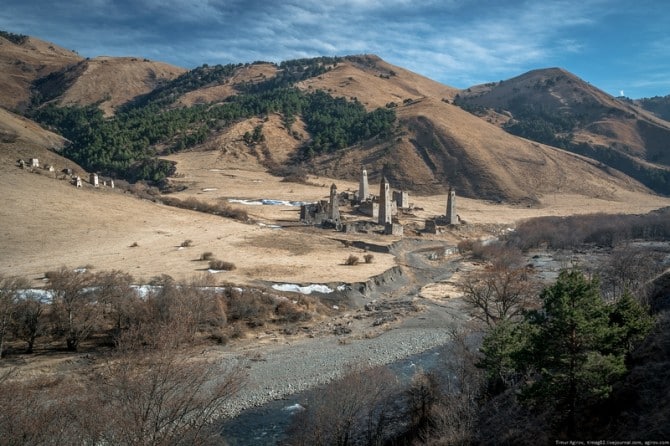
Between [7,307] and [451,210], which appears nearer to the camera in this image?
[7,307]

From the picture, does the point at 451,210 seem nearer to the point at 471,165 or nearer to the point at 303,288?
the point at 303,288

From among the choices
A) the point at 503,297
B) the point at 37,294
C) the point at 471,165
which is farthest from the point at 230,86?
the point at 503,297

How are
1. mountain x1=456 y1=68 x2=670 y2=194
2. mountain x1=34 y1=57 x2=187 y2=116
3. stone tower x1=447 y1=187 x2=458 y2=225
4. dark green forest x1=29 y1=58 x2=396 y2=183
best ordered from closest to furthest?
stone tower x1=447 y1=187 x2=458 y2=225 → dark green forest x1=29 y1=58 x2=396 y2=183 → mountain x1=456 y1=68 x2=670 y2=194 → mountain x1=34 y1=57 x2=187 y2=116

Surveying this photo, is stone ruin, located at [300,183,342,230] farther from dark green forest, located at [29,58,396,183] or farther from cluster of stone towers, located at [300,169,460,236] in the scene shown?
dark green forest, located at [29,58,396,183]

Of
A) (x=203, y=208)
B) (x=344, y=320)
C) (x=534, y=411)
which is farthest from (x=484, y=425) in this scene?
(x=203, y=208)

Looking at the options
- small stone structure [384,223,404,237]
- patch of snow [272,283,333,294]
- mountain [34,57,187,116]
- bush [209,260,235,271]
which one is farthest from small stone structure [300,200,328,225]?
mountain [34,57,187,116]
